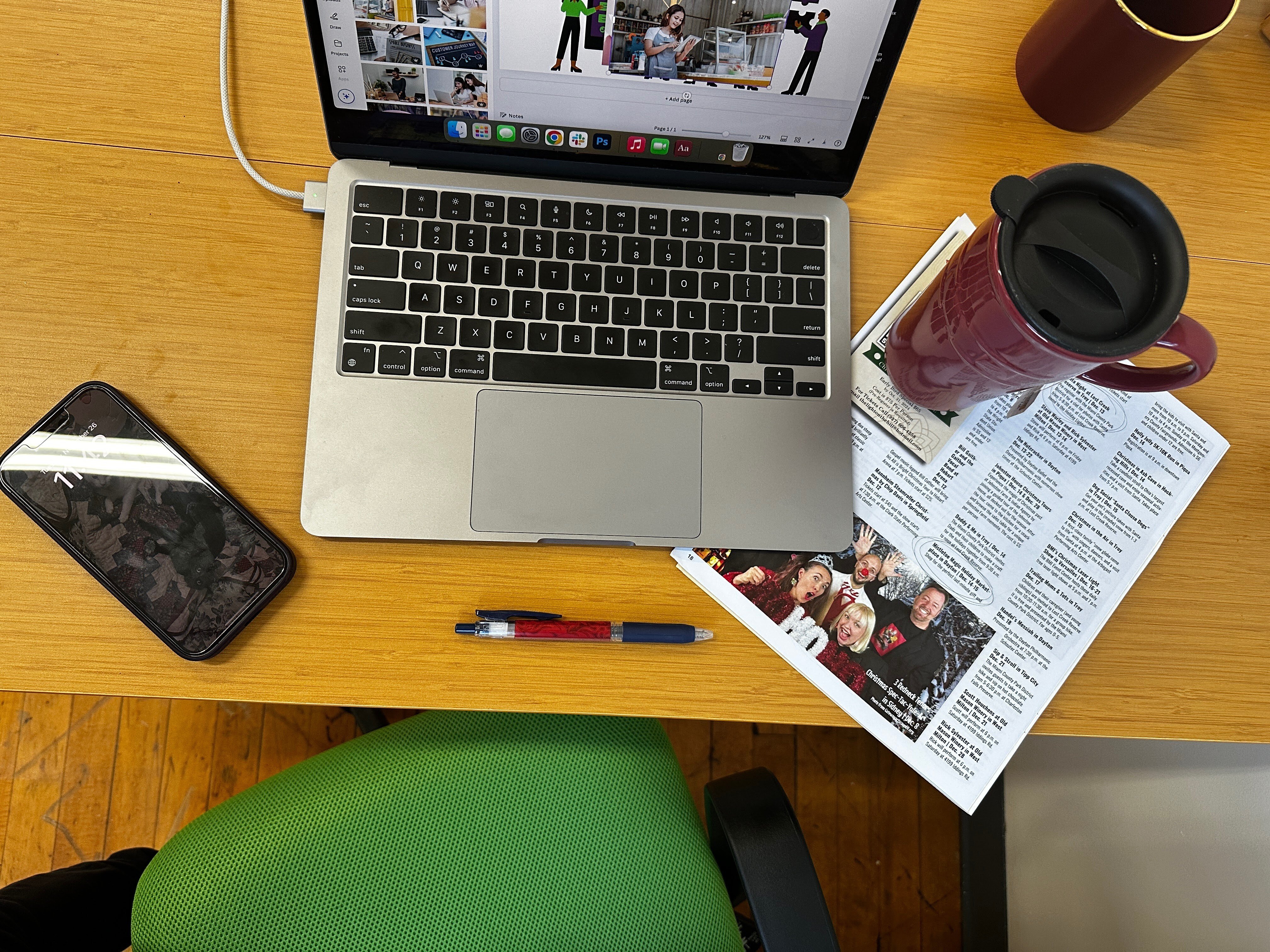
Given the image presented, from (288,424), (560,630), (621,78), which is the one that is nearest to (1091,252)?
(621,78)

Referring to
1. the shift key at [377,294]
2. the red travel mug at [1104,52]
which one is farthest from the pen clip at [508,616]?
the red travel mug at [1104,52]

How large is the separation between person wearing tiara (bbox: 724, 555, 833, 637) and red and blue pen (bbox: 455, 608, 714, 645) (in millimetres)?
58

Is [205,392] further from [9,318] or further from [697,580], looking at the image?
[697,580]

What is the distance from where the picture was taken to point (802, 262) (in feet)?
2.15

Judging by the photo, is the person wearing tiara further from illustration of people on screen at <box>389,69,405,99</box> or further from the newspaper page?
illustration of people on screen at <box>389,69,405,99</box>

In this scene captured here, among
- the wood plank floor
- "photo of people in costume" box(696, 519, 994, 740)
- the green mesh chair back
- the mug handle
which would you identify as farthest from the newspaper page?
the wood plank floor

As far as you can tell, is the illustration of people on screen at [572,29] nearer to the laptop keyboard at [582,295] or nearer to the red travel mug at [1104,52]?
the laptop keyboard at [582,295]

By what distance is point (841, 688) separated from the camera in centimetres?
62

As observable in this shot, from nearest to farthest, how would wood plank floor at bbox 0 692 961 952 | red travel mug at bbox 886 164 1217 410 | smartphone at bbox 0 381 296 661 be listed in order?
red travel mug at bbox 886 164 1217 410
smartphone at bbox 0 381 296 661
wood plank floor at bbox 0 692 961 952

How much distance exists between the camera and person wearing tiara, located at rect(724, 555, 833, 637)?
624 mm

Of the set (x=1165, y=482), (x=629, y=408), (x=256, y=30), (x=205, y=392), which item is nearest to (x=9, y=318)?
(x=205, y=392)

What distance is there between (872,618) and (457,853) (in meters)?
0.40

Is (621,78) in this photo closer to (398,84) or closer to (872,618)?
(398,84)

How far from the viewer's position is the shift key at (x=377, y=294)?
0.61m
